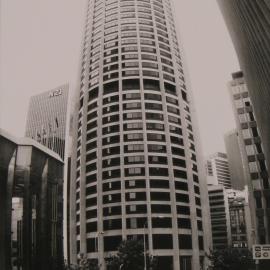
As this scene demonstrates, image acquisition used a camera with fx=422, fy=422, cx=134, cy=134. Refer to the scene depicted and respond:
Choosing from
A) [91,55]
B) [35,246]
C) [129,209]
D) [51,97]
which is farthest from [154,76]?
[51,97]

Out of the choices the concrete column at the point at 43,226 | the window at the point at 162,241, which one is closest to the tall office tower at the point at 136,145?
the window at the point at 162,241

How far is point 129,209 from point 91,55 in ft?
159

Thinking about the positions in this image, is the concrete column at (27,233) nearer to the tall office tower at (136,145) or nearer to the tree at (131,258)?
the tree at (131,258)

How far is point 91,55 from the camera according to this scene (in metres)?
122

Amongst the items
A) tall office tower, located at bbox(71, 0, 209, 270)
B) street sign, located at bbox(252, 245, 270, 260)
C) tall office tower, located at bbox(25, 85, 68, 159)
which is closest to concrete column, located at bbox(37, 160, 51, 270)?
tall office tower, located at bbox(71, 0, 209, 270)

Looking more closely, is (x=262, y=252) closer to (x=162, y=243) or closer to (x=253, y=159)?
(x=253, y=159)

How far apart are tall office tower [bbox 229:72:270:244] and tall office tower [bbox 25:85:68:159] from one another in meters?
95.1

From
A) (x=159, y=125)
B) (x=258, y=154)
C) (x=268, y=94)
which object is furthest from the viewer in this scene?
(x=159, y=125)

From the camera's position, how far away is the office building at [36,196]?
5053 cm

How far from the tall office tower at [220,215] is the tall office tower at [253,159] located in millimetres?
105200

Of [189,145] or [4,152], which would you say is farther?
[189,145]

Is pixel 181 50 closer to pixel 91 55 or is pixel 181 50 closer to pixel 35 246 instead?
pixel 91 55

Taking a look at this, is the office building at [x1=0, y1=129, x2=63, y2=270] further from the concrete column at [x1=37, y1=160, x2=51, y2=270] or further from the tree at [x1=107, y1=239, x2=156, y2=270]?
the tree at [x1=107, y1=239, x2=156, y2=270]

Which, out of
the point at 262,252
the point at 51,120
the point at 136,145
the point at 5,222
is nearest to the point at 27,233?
the point at 5,222
